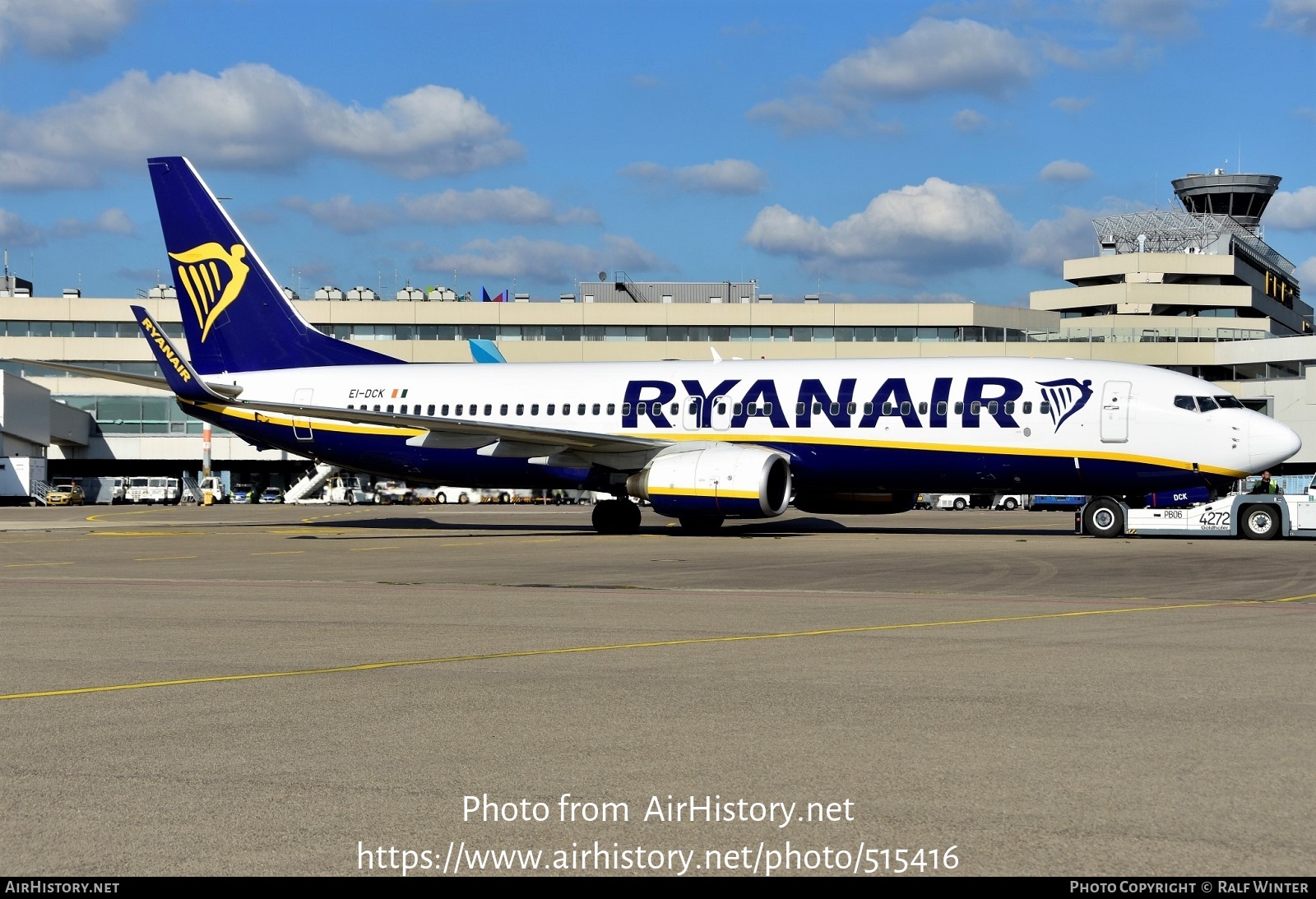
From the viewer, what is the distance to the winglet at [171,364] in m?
38.2

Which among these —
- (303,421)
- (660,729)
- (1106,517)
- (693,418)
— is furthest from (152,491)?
(660,729)

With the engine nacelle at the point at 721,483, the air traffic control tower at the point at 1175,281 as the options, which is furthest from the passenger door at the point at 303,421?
the air traffic control tower at the point at 1175,281

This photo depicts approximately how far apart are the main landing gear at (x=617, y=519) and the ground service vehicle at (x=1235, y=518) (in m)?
12.0

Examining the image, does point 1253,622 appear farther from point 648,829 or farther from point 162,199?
point 162,199

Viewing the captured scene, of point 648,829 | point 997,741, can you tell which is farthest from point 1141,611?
point 648,829

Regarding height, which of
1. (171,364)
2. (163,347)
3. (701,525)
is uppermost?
(163,347)

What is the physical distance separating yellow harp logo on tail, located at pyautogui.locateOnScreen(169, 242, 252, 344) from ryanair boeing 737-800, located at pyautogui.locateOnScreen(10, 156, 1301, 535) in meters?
0.06

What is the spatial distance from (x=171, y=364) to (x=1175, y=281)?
116 m

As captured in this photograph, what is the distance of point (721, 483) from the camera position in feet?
106

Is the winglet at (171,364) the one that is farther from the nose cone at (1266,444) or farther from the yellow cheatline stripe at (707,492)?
the nose cone at (1266,444)

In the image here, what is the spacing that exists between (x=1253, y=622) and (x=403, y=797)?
36.5ft

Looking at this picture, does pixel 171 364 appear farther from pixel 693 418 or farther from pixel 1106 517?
pixel 1106 517

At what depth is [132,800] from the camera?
6793 millimetres

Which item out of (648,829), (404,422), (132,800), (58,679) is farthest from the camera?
(404,422)
